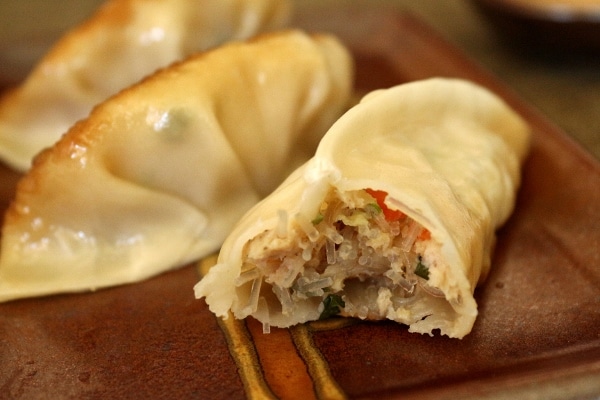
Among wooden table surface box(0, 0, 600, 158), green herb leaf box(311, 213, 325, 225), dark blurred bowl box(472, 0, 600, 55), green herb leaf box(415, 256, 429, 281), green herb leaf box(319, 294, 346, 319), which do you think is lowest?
wooden table surface box(0, 0, 600, 158)

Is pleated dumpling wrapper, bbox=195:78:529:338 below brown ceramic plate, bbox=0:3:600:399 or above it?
above

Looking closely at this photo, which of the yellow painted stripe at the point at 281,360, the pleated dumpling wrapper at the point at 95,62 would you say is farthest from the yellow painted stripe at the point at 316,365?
the pleated dumpling wrapper at the point at 95,62

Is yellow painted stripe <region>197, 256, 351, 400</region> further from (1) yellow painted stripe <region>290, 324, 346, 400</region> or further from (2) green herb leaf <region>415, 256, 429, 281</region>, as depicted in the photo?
(2) green herb leaf <region>415, 256, 429, 281</region>

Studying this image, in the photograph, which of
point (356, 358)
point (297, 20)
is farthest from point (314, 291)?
point (297, 20)

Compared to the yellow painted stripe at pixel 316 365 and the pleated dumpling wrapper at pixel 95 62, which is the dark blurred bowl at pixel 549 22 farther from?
the yellow painted stripe at pixel 316 365

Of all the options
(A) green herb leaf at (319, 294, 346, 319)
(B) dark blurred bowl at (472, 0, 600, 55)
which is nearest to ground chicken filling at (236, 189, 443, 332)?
(A) green herb leaf at (319, 294, 346, 319)

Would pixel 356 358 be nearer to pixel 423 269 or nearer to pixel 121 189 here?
pixel 423 269
